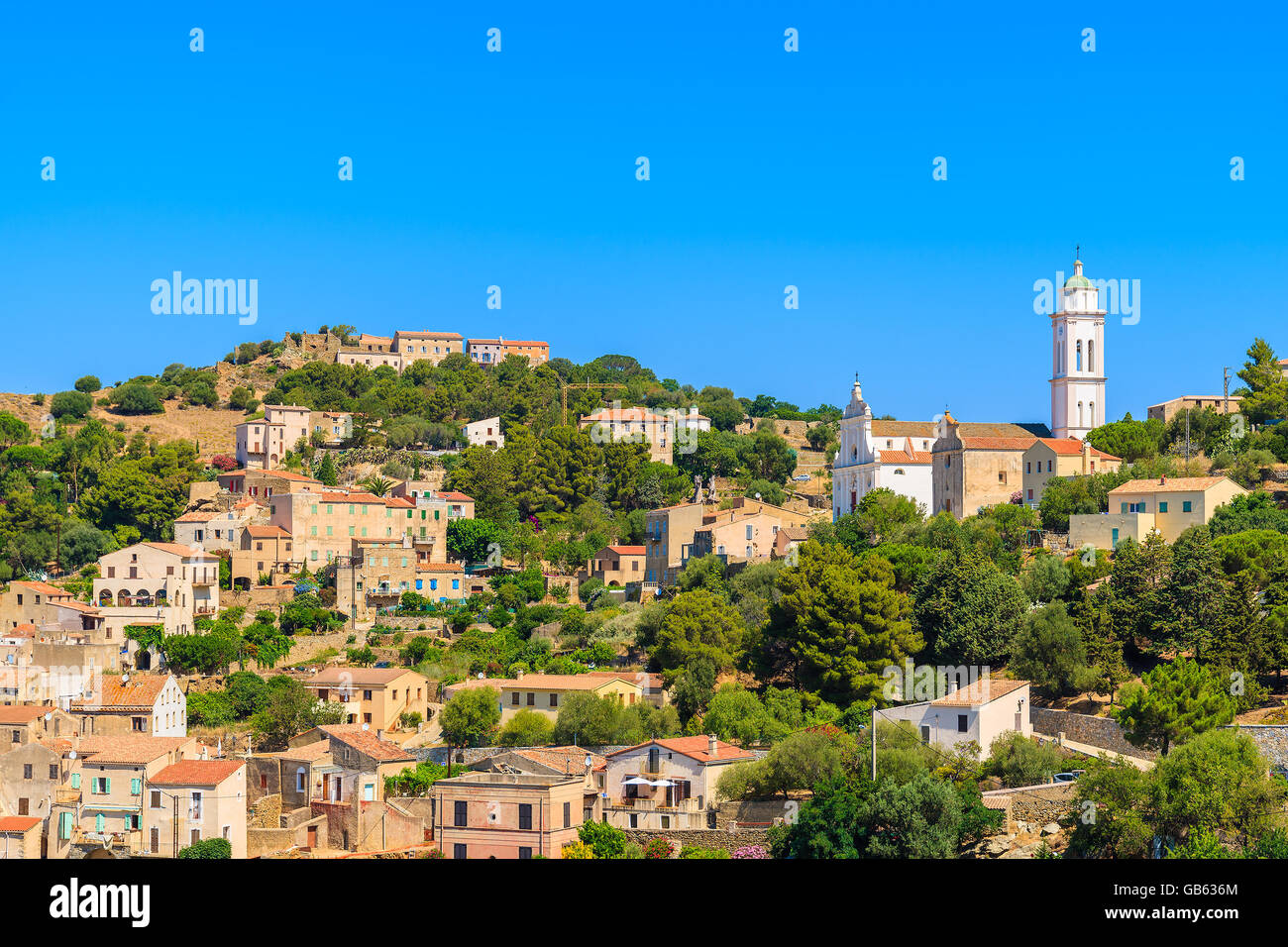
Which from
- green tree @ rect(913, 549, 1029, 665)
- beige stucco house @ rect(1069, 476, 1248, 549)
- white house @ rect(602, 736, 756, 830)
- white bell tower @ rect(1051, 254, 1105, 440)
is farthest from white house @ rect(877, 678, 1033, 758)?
white bell tower @ rect(1051, 254, 1105, 440)

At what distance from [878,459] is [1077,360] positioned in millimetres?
11326

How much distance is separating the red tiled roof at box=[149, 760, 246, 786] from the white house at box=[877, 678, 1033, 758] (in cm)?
1614

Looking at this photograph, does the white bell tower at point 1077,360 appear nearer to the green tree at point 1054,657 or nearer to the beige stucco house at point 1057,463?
the beige stucco house at point 1057,463

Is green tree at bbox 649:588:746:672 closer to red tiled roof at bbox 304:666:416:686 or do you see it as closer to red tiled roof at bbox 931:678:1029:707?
red tiled roof at bbox 304:666:416:686

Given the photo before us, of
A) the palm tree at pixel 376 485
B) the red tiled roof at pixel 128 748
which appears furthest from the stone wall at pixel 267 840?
the palm tree at pixel 376 485

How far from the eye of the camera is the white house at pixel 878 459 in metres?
64.3

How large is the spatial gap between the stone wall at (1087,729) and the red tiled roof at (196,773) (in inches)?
783

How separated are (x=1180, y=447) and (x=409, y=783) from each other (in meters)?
35.9

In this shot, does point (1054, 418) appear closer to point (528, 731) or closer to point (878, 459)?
point (878, 459)

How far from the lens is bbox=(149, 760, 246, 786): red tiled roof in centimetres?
3662

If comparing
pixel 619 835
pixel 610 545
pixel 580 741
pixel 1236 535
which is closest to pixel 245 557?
pixel 610 545
